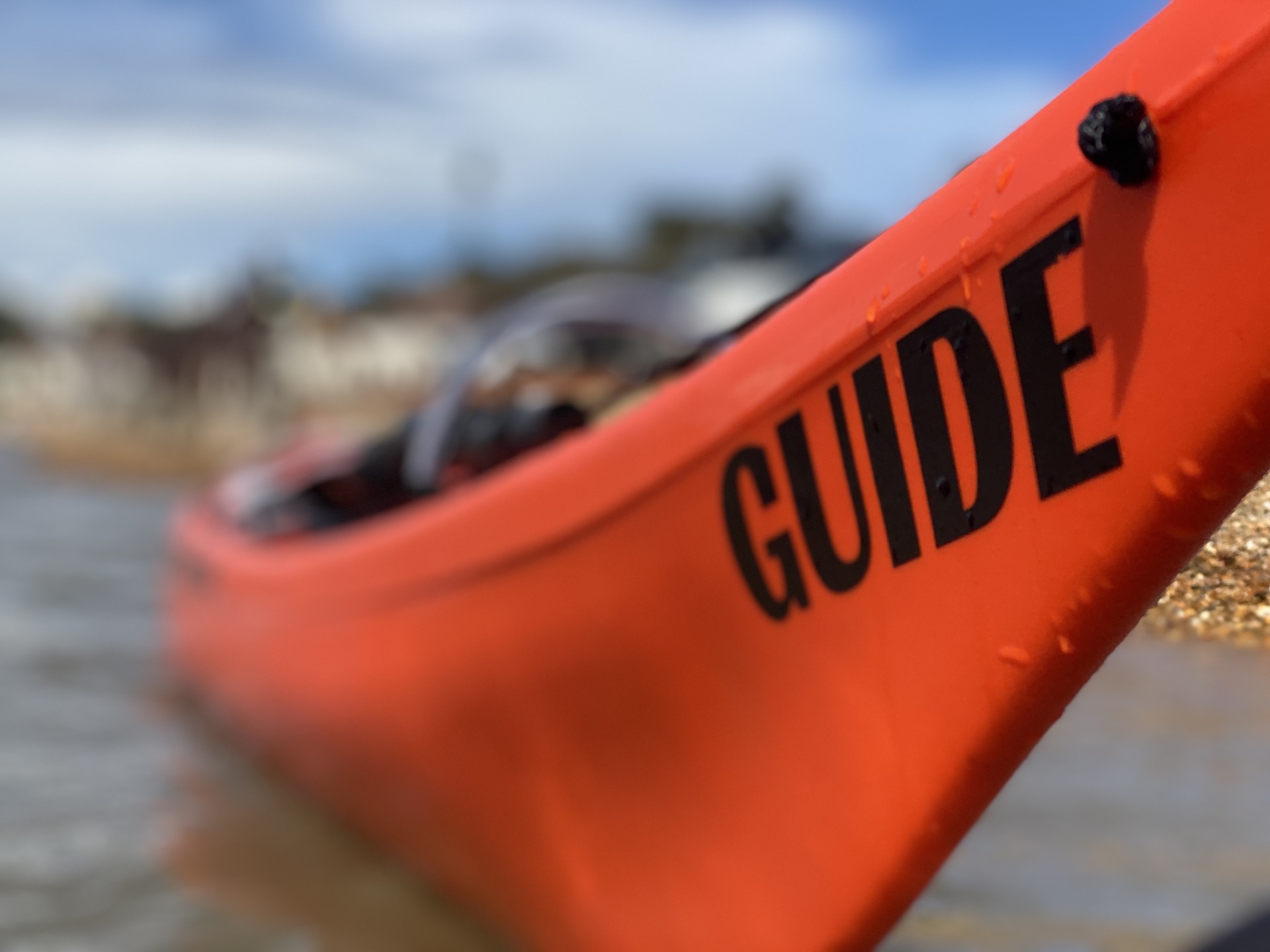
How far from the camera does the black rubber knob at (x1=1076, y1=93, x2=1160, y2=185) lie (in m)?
1.35

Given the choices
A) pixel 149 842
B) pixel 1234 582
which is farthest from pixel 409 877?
pixel 1234 582

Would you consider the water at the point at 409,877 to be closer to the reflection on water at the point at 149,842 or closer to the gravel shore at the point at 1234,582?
the reflection on water at the point at 149,842

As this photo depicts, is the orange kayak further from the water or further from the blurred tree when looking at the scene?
the blurred tree

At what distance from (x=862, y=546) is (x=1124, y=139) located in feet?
2.03

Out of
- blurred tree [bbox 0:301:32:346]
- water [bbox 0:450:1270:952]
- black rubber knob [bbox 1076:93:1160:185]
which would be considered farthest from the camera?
blurred tree [bbox 0:301:32:346]

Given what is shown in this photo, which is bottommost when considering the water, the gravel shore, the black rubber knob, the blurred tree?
the water

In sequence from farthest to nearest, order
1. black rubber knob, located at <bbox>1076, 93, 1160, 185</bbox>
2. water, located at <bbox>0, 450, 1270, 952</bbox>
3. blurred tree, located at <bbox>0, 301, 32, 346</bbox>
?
1. blurred tree, located at <bbox>0, 301, 32, 346</bbox>
2. water, located at <bbox>0, 450, 1270, 952</bbox>
3. black rubber knob, located at <bbox>1076, 93, 1160, 185</bbox>

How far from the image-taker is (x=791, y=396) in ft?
5.83

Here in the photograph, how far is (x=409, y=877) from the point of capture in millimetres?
3094

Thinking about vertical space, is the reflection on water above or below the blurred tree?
below

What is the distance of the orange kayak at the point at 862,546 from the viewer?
1385 mm

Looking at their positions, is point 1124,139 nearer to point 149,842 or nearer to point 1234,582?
point 1234,582

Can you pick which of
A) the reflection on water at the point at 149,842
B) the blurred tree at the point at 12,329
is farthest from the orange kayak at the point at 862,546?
the blurred tree at the point at 12,329

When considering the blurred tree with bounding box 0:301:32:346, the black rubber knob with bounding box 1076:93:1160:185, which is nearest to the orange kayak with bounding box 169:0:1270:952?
the black rubber knob with bounding box 1076:93:1160:185
